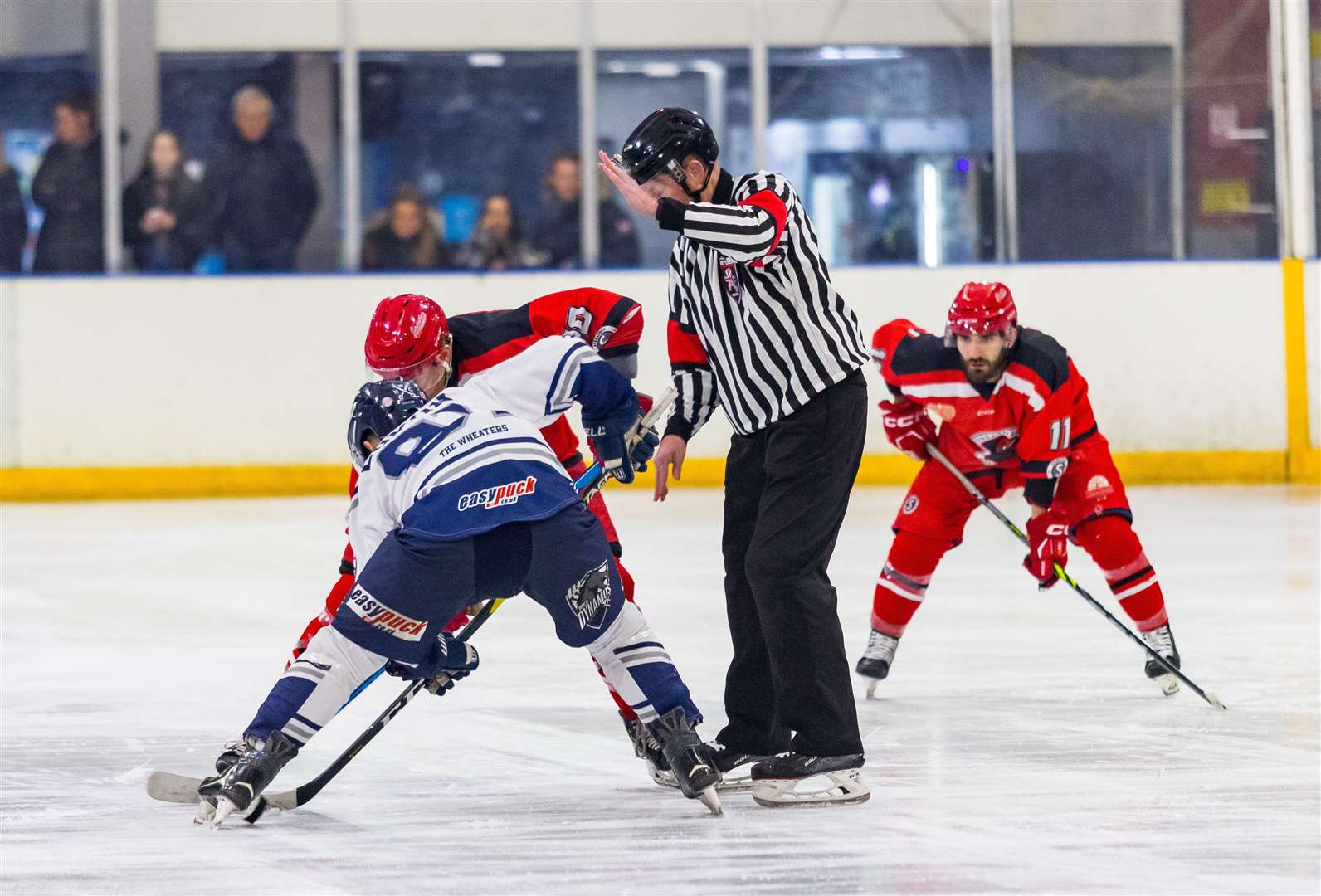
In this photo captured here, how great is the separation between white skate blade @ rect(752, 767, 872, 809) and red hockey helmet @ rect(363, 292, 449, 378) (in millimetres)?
886

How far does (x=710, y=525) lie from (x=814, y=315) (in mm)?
3826

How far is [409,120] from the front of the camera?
28.3 ft

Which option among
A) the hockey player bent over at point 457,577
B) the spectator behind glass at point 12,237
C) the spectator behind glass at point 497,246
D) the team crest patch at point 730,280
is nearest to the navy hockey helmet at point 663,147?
the team crest patch at point 730,280

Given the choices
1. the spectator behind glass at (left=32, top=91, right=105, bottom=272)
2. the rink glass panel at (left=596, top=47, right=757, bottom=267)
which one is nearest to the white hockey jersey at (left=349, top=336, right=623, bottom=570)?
the rink glass panel at (left=596, top=47, right=757, bottom=267)

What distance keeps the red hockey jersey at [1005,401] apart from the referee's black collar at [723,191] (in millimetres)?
1146

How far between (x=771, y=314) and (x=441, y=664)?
0.78m

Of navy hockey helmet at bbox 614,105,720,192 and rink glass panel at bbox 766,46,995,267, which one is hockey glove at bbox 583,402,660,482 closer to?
navy hockey helmet at bbox 614,105,720,192

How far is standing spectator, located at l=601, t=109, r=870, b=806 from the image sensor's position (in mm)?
2799

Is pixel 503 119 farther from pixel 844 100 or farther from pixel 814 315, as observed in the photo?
pixel 814 315

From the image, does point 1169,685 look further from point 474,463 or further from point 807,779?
point 474,463

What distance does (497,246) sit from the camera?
8305 mm

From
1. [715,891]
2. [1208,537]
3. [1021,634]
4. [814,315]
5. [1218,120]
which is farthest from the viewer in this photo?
[1218,120]

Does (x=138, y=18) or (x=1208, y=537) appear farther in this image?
(x=138, y=18)

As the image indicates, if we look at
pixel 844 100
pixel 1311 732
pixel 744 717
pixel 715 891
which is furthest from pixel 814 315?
pixel 844 100
